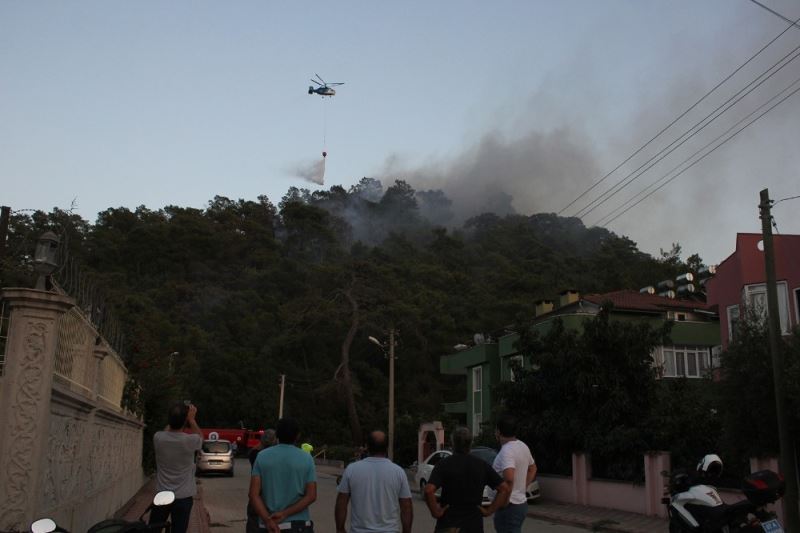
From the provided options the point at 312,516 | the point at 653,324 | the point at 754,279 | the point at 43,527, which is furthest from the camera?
the point at 653,324

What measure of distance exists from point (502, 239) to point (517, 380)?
86.4 meters

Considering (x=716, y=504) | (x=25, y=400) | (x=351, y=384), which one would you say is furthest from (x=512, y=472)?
(x=351, y=384)

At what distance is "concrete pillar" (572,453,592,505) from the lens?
21.6 metres

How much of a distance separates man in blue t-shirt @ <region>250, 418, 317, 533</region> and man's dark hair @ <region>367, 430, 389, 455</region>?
0.49m

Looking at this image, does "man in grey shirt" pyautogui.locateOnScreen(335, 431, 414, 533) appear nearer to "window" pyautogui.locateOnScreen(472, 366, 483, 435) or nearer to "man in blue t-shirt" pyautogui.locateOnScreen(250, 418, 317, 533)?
"man in blue t-shirt" pyautogui.locateOnScreen(250, 418, 317, 533)

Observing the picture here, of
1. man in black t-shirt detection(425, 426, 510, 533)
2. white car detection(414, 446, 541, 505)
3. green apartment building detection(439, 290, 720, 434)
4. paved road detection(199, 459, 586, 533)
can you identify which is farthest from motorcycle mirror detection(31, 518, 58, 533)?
green apartment building detection(439, 290, 720, 434)

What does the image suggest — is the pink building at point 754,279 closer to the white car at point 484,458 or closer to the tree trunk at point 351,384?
the white car at point 484,458

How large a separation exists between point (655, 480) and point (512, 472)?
478 inches

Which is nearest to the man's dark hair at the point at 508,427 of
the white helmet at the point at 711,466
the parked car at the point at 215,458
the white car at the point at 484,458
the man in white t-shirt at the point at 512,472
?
the man in white t-shirt at the point at 512,472

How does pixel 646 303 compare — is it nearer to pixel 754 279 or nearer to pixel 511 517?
pixel 754 279

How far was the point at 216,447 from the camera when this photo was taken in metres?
33.8

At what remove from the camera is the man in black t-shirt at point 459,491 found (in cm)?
611

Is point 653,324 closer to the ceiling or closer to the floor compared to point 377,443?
closer to the ceiling

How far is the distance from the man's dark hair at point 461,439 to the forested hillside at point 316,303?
41358 millimetres
